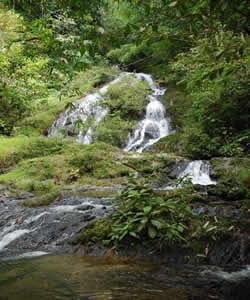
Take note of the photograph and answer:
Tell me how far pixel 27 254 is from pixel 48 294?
1957mm

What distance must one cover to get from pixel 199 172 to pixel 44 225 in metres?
5.16

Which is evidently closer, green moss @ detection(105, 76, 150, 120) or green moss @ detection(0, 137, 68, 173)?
green moss @ detection(0, 137, 68, 173)

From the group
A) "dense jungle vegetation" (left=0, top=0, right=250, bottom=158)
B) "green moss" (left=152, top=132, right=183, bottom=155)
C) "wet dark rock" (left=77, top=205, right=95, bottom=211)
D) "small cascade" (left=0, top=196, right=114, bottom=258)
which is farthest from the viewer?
"green moss" (left=152, top=132, right=183, bottom=155)

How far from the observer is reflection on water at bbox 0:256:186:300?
8.13 feet

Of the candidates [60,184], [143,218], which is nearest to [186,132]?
[60,184]

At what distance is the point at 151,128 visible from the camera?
14.7 m

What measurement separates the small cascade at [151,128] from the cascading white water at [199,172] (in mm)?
4317

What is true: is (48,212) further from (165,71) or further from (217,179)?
(165,71)

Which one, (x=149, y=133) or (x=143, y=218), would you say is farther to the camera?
(x=149, y=133)

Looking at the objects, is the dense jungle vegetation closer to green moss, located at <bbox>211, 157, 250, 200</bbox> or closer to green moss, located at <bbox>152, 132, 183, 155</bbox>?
green moss, located at <bbox>152, 132, 183, 155</bbox>

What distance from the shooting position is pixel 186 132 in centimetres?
1084

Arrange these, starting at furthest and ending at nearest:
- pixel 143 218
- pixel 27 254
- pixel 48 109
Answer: pixel 48 109 → pixel 27 254 → pixel 143 218

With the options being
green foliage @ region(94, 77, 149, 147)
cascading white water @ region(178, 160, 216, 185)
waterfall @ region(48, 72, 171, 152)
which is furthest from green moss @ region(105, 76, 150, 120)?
cascading white water @ region(178, 160, 216, 185)

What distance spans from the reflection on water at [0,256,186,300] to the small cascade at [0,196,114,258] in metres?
0.85
